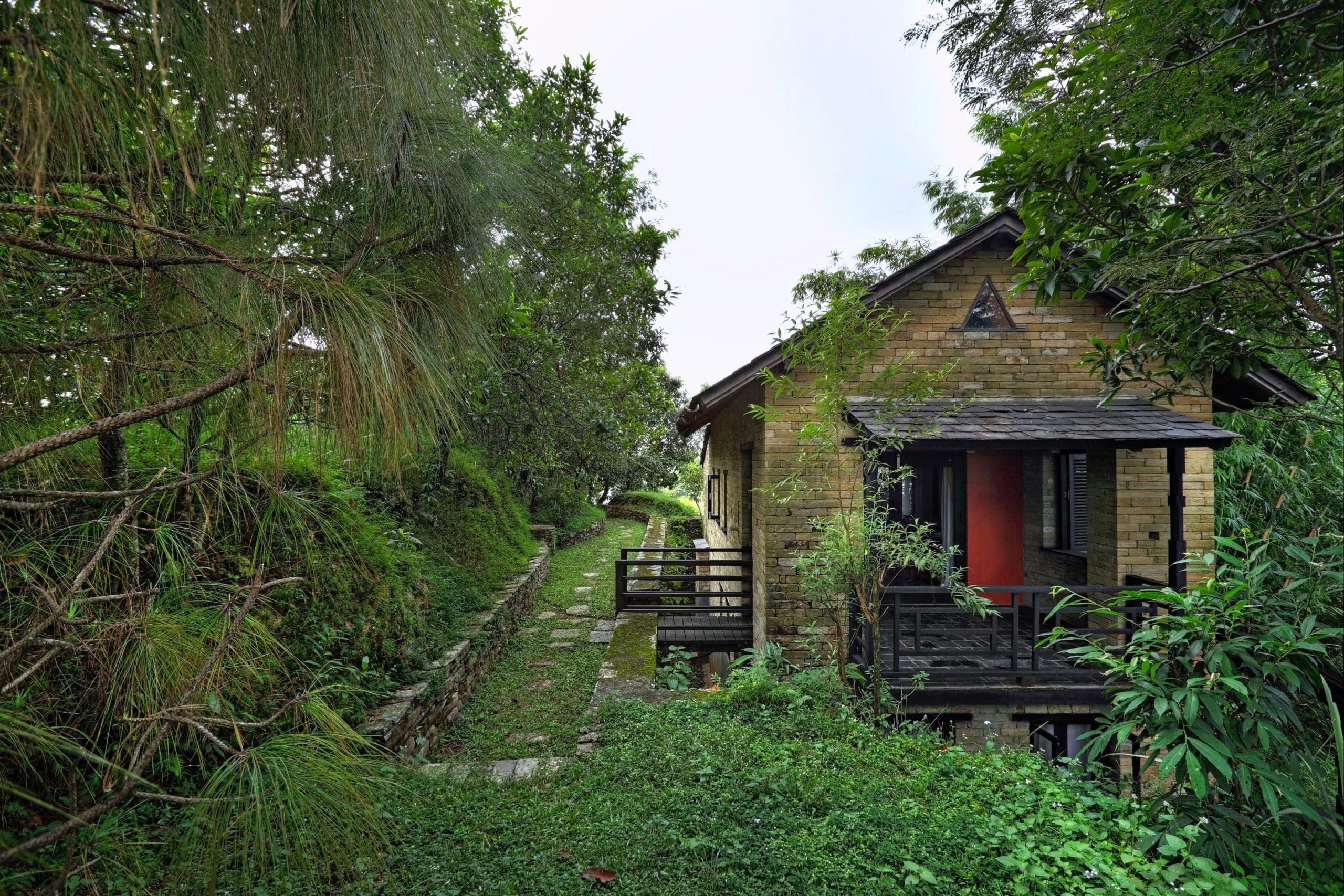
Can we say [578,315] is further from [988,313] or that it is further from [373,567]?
[988,313]

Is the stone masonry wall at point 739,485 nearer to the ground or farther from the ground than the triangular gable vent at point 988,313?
nearer to the ground

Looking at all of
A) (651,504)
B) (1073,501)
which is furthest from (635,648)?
(651,504)

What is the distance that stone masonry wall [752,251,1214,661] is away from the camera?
19.8 feet

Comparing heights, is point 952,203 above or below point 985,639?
above

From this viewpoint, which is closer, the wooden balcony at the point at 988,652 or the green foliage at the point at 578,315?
the wooden balcony at the point at 988,652

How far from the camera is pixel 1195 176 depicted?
2.56m

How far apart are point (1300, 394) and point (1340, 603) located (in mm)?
4788

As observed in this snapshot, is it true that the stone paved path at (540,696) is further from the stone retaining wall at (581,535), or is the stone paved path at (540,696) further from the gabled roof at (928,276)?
the stone retaining wall at (581,535)

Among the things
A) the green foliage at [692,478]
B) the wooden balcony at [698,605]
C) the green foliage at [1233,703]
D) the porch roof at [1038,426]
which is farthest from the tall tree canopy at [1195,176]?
the green foliage at [692,478]

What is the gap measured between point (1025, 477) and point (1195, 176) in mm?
6316

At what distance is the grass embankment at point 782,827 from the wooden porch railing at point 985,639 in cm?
126

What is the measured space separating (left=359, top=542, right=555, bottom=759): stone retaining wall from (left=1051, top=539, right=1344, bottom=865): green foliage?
433 centimetres

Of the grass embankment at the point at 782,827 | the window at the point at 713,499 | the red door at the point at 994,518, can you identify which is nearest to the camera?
the grass embankment at the point at 782,827

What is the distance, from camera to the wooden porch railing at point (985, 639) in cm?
509
